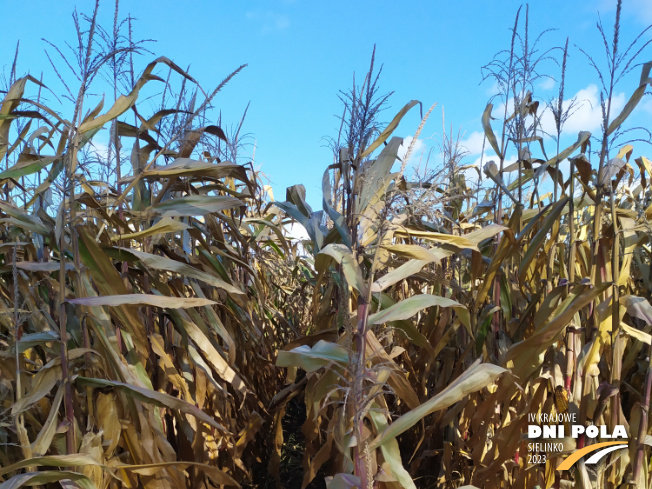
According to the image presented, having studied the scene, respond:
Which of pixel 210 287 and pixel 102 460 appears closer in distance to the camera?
pixel 102 460

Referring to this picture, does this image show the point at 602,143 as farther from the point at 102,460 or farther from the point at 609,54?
the point at 102,460

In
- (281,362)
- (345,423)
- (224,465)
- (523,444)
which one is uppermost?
(281,362)

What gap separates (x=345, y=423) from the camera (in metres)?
1.30

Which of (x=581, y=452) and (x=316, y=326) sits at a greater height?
(x=316, y=326)

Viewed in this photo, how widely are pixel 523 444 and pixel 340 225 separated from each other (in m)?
1.12

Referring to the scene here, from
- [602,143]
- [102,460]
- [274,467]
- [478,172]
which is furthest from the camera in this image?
[478,172]

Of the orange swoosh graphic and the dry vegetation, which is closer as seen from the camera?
the dry vegetation

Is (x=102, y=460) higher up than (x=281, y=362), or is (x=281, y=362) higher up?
(x=281, y=362)

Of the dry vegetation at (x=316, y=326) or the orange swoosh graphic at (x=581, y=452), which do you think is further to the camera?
the orange swoosh graphic at (x=581, y=452)

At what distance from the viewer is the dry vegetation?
1210 mm

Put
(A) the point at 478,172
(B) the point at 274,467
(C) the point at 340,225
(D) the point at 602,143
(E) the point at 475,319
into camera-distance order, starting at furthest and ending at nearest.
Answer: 1. (A) the point at 478,172
2. (B) the point at 274,467
3. (E) the point at 475,319
4. (D) the point at 602,143
5. (C) the point at 340,225

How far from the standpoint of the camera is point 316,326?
181 centimetres

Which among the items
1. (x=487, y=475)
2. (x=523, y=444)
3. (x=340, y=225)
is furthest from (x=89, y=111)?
(x=523, y=444)

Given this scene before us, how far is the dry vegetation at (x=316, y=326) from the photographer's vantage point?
1210mm
